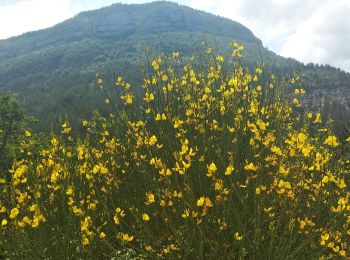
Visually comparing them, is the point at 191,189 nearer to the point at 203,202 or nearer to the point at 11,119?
the point at 203,202

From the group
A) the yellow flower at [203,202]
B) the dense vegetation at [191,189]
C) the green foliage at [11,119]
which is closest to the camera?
the yellow flower at [203,202]

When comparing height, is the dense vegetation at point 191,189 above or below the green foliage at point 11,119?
above

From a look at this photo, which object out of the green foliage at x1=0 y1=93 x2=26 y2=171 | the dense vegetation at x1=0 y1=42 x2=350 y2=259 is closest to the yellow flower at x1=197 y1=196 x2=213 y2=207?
the dense vegetation at x1=0 y1=42 x2=350 y2=259

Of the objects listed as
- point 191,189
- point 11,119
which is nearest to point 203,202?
point 191,189

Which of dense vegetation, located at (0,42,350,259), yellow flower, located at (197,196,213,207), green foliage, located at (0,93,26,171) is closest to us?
yellow flower, located at (197,196,213,207)

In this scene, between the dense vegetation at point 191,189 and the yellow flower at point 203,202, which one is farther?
the dense vegetation at point 191,189

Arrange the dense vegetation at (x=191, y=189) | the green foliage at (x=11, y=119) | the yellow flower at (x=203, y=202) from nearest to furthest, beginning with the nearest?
1. the yellow flower at (x=203, y=202)
2. the dense vegetation at (x=191, y=189)
3. the green foliage at (x=11, y=119)

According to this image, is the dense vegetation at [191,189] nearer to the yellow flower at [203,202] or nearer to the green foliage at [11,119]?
the yellow flower at [203,202]

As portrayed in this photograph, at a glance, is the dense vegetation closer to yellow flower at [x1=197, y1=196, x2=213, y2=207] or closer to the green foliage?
yellow flower at [x1=197, y1=196, x2=213, y2=207]

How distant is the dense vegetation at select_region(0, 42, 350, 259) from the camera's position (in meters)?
3.48

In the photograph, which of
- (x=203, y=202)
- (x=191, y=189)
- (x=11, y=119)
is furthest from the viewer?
(x=11, y=119)

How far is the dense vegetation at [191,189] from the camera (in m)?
3.48

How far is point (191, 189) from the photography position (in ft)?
10.6

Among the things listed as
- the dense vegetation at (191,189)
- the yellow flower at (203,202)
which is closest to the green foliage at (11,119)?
the dense vegetation at (191,189)
